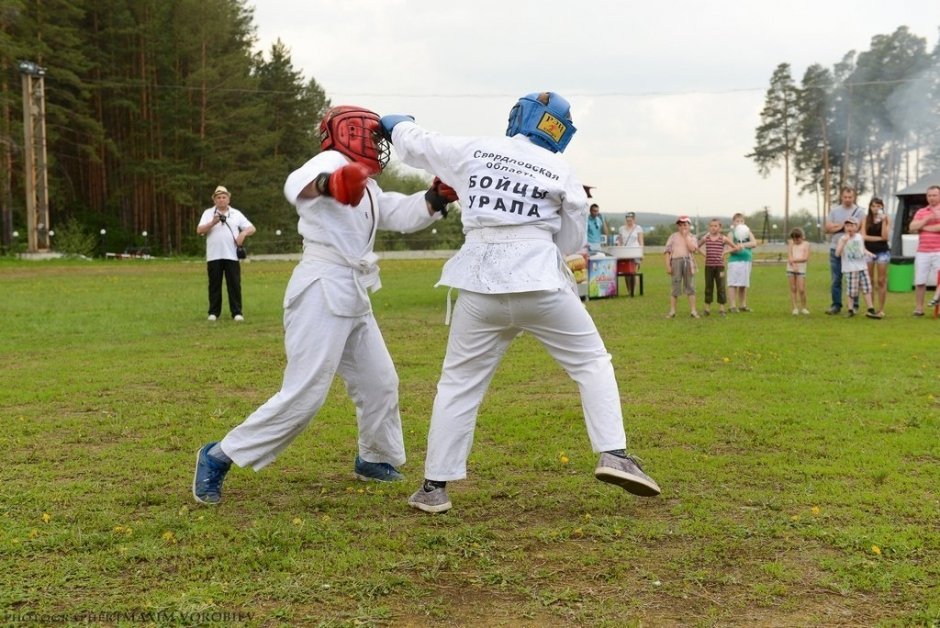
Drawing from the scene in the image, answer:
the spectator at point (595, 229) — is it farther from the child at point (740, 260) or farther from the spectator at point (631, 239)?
the child at point (740, 260)

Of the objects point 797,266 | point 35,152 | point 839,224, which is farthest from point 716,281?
point 35,152

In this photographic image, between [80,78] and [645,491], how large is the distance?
4641cm

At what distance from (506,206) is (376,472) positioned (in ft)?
6.08

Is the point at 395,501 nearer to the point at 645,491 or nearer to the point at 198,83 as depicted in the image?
the point at 645,491

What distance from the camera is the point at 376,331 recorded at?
17.6 ft

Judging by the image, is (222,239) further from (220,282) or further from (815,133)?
(815,133)

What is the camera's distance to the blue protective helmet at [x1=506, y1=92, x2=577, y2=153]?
4980mm

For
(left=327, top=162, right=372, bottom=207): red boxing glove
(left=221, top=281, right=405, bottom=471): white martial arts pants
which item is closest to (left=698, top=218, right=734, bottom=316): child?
(left=221, top=281, right=405, bottom=471): white martial arts pants

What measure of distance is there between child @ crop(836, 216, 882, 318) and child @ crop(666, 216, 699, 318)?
2.33 metres

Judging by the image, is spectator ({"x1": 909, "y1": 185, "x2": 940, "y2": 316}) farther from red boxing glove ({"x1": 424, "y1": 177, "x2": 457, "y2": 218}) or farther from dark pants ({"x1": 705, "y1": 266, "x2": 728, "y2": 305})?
red boxing glove ({"x1": 424, "y1": 177, "x2": 457, "y2": 218})

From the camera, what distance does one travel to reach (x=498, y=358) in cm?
509

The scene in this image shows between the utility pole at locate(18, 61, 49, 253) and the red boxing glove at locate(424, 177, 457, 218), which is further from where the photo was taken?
the utility pole at locate(18, 61, 49, 253)

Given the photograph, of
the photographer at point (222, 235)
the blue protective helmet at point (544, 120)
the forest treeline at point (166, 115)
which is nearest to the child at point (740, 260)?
the photographer at point (222, 235)

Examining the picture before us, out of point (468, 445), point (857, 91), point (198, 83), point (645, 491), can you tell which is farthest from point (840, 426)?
point (857, 91)
